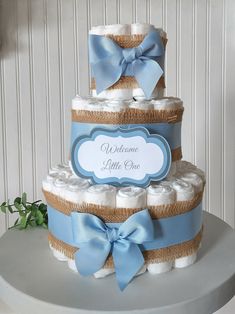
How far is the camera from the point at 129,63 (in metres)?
0.90

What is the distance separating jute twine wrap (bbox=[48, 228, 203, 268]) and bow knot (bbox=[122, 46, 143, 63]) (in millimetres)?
388

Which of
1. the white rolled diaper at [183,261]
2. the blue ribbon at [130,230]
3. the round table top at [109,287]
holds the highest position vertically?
the blue ribbon at [130,230]

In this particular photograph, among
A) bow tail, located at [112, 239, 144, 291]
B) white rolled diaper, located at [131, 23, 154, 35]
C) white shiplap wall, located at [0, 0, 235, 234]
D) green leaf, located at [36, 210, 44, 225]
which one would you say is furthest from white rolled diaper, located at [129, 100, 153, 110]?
white shiplap wall, located at [0, 0, 235, 234]

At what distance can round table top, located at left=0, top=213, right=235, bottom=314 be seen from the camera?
0.76 metres

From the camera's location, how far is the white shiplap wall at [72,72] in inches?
64.7

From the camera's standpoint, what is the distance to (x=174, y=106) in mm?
916

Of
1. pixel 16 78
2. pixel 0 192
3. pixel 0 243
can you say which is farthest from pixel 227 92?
pixel 0 243

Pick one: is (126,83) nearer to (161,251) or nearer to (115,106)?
(115,106)

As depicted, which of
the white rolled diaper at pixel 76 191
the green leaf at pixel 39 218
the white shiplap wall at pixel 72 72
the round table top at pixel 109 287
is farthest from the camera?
the white shiplap wall at pixel 72 72

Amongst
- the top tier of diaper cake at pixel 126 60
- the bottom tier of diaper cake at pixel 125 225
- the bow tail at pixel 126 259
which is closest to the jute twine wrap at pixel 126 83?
the top tier of diaper cake at pixel 126 60

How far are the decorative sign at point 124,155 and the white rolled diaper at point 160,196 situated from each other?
0.08ft

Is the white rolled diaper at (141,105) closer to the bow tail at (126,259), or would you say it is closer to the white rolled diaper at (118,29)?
the white rolled diaper at (118,29)

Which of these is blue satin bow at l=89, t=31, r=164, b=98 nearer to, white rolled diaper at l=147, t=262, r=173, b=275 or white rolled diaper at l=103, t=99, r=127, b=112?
white rolled diaper at l=103, t=99, r=127, b=112

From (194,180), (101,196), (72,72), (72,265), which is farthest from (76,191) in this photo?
(72,72)
